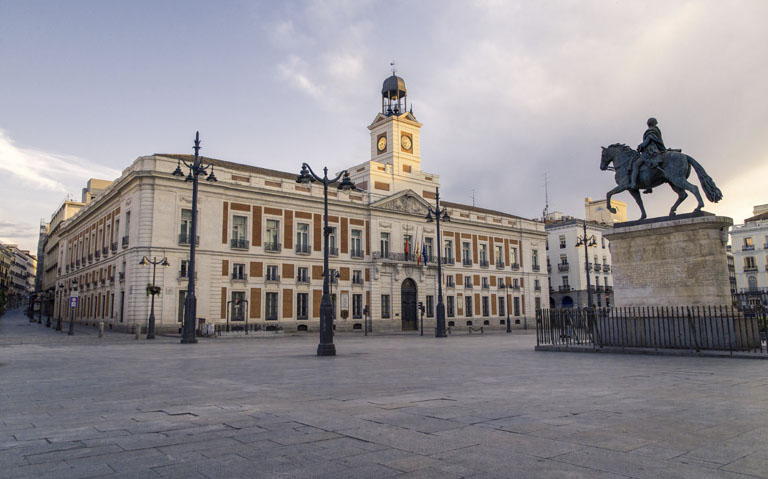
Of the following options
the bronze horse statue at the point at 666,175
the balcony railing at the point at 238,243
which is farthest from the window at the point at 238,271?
the bronze horse statue at the point at 666,175

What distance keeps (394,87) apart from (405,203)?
12213 millimetres

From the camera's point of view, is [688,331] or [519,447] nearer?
[519,447]

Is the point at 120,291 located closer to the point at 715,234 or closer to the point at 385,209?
the point at 385,209

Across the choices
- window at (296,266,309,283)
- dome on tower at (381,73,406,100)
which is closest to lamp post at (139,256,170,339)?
window at (296,266,309,283)

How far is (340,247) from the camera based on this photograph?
43.8 meters

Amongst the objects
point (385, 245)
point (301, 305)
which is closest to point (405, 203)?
point (385, 245)

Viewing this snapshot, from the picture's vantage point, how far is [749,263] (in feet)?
207

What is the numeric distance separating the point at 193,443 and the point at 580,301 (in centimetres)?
6552

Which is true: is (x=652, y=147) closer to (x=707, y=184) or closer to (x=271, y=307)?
(x=707, y=184)

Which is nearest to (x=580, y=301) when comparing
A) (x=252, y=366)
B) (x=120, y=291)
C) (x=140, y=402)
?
(x=120, y=291)

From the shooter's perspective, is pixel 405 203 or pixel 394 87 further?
pixel 394 87

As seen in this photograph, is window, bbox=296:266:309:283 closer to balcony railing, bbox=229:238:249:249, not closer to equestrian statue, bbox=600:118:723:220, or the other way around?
balcony railing, bbox=229:238:249:249

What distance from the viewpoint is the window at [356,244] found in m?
44.7

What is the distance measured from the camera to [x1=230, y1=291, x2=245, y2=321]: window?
37062mm
